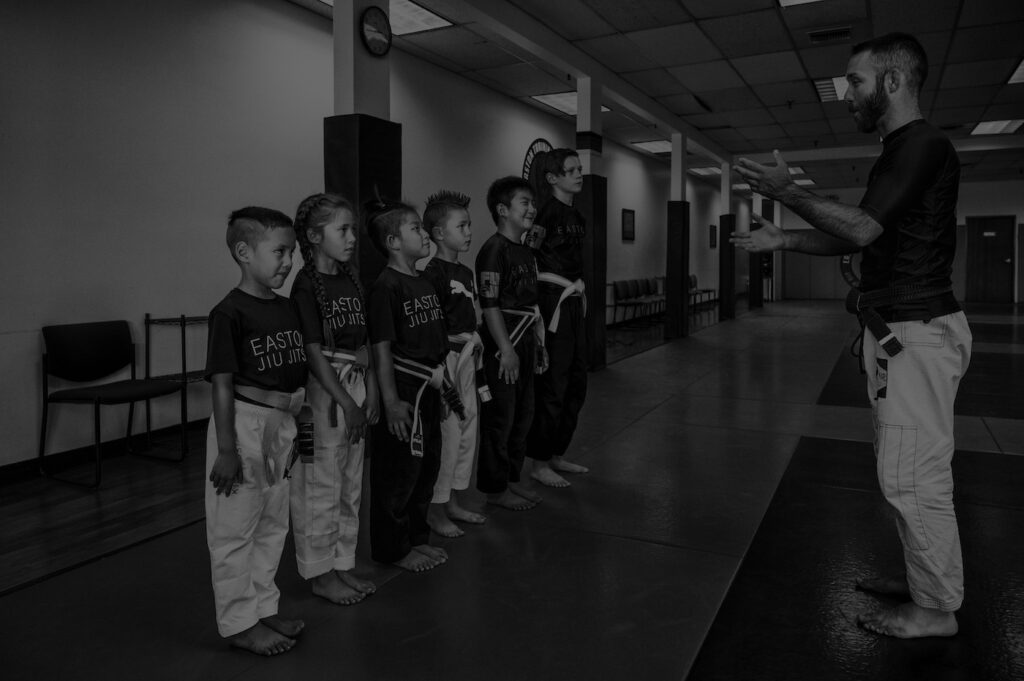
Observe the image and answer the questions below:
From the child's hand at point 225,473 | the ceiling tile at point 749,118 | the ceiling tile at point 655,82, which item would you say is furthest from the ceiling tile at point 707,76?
the child's hand at point 225,473

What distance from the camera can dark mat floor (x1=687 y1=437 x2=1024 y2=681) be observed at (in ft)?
6.23

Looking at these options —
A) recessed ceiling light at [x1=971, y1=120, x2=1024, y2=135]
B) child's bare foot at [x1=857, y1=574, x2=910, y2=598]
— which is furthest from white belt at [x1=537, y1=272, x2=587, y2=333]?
recessed ceiling light at [x1=971, y1=120, x2=1024, y2=135]

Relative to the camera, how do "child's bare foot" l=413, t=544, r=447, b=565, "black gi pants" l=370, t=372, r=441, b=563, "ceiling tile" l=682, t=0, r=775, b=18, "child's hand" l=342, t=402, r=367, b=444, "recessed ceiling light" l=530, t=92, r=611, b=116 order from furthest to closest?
"recessed ceiling light" l=530, t=92, r=611, b=116 → "ceiling tile" l=682, t=0, r=775, b=18 → "child's bare foot" l=413, t=544, r=447, b=565 → "black gi pants" l=370, t=372, r=441, b=563 → "child's hand" l=342, t=402, r=367, b=444

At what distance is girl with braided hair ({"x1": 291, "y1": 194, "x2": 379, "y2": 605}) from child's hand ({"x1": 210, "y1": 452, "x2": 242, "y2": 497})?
264 mm

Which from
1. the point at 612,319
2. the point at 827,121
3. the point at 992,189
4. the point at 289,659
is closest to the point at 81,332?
the point at 289,659

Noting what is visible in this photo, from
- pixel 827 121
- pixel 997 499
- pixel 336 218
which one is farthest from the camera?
pixel 827 121

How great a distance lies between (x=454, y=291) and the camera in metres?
2.74

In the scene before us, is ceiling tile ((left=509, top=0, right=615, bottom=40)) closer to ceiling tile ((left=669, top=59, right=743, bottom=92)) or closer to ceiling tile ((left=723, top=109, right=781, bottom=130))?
ceiling tile ((left=669, top=59, right=743, bottom=92))

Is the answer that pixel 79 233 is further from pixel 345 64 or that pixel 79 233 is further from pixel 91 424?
pixel 345 64

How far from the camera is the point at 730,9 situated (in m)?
5.96

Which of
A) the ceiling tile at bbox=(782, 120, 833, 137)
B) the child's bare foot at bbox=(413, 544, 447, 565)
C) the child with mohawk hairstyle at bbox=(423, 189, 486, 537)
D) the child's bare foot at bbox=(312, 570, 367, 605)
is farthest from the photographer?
the ceiling tile at bbox=(782, 120, 833, 137)

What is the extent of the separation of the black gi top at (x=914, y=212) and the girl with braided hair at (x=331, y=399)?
1.53m

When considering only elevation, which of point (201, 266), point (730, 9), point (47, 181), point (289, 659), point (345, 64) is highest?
point (730, 9)

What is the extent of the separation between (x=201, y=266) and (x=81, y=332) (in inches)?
38.1
